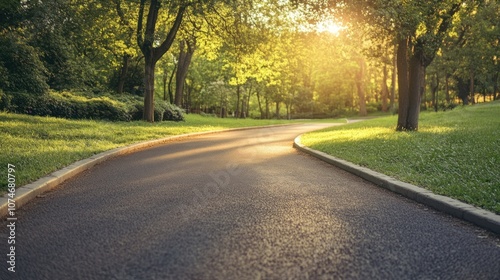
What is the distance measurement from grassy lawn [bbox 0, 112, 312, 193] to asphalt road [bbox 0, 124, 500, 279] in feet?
3.48

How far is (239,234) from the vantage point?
4.17m

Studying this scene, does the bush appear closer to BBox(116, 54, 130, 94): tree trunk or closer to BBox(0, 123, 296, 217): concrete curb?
BBox(116, 54, 130, 94): tree trunk

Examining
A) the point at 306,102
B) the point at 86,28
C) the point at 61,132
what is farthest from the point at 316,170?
the point at 306,102

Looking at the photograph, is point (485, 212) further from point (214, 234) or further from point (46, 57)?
point (46, 57)

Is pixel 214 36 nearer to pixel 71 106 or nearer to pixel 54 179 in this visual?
pixel 71 106

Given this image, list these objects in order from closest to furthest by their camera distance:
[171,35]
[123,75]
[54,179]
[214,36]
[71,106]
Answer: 1. [54,179]
2. [71,106]
3. [171,35]
4. [214,36]
5. [123,75]

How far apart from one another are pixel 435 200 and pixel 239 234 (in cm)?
301

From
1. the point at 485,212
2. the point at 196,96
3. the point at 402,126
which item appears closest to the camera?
the point at 485,212

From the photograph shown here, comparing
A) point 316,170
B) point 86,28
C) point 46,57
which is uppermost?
point 86,28

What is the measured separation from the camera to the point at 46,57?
22.2 metres

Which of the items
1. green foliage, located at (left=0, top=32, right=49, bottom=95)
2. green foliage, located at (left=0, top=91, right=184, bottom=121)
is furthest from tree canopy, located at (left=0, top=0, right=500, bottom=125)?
green foliage, located at (left=0, top=91, right=184, bottom=121)

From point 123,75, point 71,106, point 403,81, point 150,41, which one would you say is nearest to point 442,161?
point 403,81

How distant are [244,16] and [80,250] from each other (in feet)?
60.2

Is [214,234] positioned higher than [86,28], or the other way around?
[86,28]
